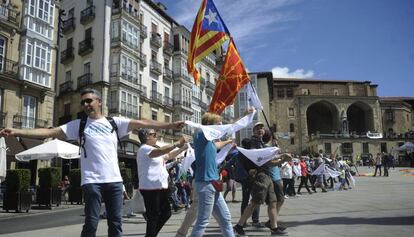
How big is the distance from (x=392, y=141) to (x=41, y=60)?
59.6 m

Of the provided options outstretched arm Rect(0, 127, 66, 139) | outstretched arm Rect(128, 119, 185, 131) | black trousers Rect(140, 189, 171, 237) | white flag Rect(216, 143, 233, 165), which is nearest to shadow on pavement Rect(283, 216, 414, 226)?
white flag Rect(216, 143, 233, 165)

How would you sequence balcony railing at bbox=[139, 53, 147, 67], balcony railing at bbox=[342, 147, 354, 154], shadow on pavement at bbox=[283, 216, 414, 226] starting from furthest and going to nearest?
balcony railing at bbox=[342, 147, 354, 154], balcony railing at bbox=[139, 53, 147, 67], shadow on pavement at bbox=[283, 216, 414, 226]

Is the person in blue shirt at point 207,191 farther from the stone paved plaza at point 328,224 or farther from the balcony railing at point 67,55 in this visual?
the balcony railing at point 67,55

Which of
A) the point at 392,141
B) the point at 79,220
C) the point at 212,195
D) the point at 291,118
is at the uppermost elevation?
the point at 291,118

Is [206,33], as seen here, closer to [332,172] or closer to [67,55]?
[332,172]

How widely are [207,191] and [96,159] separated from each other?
56.0 inches

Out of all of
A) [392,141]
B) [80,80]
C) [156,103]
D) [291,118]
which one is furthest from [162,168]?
[291,118]

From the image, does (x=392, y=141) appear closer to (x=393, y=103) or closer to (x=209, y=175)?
(x=393, y=103)

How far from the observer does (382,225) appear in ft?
23.5

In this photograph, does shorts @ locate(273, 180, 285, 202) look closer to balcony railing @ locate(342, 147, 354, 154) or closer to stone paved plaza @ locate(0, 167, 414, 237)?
stone paved plaza @ locate(0, 167, 414, 237)

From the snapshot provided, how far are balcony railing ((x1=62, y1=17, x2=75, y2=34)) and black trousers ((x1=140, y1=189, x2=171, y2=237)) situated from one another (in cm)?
3390

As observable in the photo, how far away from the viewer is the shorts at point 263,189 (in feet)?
21.3

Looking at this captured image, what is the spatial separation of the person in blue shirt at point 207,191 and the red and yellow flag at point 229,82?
3.74 m

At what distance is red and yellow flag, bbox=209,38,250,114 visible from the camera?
8.78m
